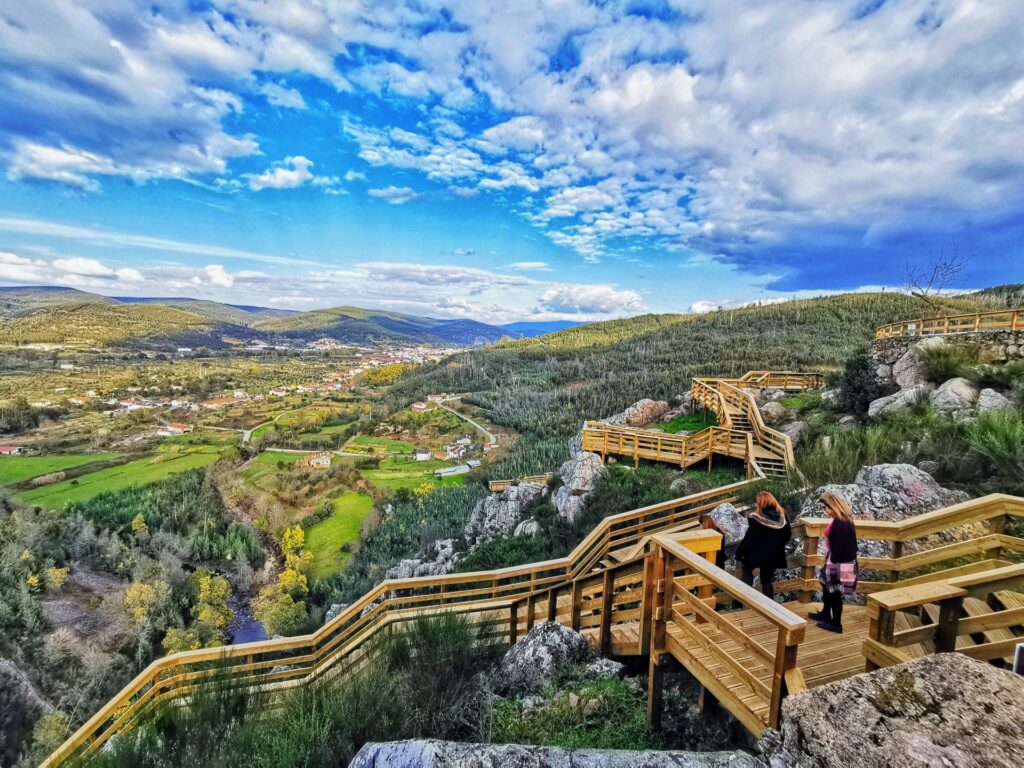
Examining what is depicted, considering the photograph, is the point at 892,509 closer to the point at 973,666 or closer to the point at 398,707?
the point at 973,666

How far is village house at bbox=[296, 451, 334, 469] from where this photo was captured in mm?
47031

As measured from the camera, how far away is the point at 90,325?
10206 cm

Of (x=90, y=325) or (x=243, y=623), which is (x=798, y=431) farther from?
(x=90, y=325)

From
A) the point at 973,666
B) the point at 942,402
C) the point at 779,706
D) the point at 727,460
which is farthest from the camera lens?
the point at 727,460

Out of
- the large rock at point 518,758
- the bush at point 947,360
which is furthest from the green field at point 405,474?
the large rock at point 518,758

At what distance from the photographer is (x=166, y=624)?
22.9 metres

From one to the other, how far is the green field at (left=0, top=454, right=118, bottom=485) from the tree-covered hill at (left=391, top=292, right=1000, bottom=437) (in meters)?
44.4

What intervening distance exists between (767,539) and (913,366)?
10886 mm

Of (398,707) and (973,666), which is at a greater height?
(973,666)

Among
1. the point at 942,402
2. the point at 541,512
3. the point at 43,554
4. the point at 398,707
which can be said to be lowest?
the point at 43,554

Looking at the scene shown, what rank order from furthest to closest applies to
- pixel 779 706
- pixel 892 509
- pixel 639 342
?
pixel 639 342 < pixel 892 509 < pixel 779 706

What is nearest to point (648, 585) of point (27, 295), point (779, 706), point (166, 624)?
point (779, 706)

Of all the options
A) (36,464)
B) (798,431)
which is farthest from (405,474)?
(798,431)

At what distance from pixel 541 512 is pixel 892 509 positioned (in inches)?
396
